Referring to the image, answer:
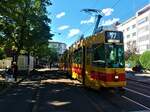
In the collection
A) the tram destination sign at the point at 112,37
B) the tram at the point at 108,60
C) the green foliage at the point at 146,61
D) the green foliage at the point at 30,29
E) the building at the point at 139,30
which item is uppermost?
the building at the point at 139,30

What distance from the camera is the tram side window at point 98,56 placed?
2197 cm

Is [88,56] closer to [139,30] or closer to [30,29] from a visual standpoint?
[30,29]

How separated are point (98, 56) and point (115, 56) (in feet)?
4.23

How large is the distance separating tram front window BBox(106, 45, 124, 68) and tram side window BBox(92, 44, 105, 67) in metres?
0.35

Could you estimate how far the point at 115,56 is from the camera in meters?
21.6

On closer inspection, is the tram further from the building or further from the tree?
the building

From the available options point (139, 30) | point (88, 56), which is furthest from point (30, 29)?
point (139, 30)

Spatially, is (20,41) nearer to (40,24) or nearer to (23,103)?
(40,24)

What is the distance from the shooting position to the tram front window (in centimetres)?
2152

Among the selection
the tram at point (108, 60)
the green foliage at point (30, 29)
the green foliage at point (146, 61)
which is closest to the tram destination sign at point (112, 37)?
the tram at point (108, 60)

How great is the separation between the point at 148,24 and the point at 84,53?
111924 mm

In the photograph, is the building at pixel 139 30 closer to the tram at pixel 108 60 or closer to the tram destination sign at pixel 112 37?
the tram at pixel 108 60

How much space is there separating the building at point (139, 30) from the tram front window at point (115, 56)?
114m

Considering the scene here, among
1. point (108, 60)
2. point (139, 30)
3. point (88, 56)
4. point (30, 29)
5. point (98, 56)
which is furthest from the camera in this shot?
point (139, 30)
